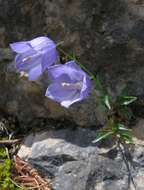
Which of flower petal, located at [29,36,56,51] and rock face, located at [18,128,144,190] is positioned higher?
flower petal, located at [29,36,56,51]

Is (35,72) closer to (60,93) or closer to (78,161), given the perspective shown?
(60,93)

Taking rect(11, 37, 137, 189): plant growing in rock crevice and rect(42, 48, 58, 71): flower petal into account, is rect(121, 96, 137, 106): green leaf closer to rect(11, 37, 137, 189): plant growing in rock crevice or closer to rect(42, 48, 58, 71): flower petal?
rect(11, 37, 137, 189): plant growing in rock crevice

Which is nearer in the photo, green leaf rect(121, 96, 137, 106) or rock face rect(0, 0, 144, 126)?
green leaf rect(121, 96, 137, 106)

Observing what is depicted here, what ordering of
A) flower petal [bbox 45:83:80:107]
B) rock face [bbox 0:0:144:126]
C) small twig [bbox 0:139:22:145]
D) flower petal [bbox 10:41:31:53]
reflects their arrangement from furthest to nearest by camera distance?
small twig [bbox 0:139:22:145]
rock face [bbox 0:0:144:126]
flower petal [bbox 45:83:80:107]
flower petal [bbox 10:41:31:53]

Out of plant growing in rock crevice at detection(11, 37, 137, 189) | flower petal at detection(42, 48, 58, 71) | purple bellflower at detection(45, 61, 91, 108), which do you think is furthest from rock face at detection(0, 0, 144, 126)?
flower petal at detection(42, 48, 58, 71)

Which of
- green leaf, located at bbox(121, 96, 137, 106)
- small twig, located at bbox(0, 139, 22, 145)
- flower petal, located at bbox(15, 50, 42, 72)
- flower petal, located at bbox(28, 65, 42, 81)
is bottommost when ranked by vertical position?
small twig, located at bbox(0, 139, 22, 145)

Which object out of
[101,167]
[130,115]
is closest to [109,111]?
[130,115]

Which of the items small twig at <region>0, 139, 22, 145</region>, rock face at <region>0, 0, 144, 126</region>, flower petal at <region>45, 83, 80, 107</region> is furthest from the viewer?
small twig at <region>0, 139, 22, 145</region>
